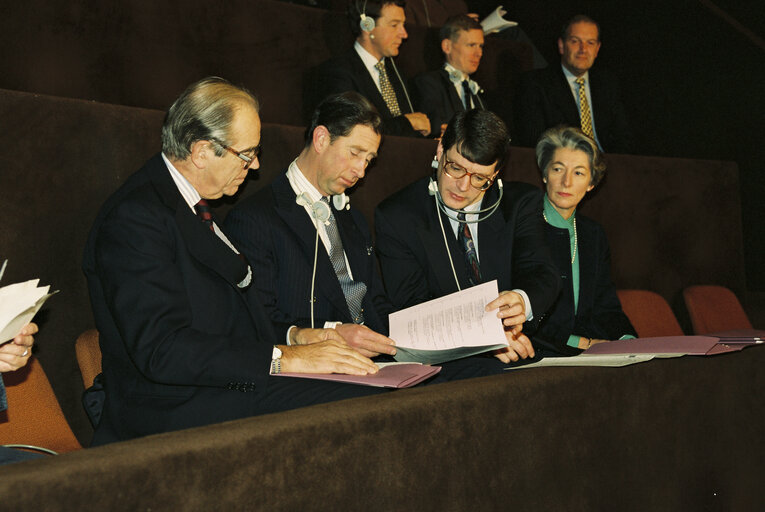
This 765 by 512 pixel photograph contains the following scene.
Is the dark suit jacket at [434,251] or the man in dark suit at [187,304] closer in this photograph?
the man in dark suit at [187,304]

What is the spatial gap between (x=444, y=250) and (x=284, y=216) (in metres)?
0.57

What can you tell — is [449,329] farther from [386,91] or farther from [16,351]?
[386,91]

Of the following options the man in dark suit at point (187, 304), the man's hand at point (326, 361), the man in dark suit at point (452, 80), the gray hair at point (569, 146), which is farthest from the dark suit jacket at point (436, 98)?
the man's hand at point (326, 361)

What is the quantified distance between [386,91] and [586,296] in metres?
1.43

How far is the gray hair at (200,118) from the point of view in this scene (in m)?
1.80

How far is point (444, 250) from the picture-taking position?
2424 millimetres

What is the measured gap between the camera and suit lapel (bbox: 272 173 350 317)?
217 cm

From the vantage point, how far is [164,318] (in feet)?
4.94

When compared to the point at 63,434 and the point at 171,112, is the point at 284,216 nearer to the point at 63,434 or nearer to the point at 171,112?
the point at 171,112

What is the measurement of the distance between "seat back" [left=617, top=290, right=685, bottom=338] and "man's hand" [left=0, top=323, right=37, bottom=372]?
8.41 feet

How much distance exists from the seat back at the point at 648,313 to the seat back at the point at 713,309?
0.16 meters

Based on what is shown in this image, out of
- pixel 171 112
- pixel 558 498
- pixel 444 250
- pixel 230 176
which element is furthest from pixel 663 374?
pixel 171 112

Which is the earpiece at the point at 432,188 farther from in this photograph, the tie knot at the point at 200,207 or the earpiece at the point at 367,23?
the earpiece at the point at 367,23

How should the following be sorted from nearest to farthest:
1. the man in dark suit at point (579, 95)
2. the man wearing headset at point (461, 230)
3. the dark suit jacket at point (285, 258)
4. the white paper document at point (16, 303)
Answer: the white paper document at point (16, 303) < the dark suit jacket at point (285, 258) < the man wearing headset at point (461, 230) < the man in dark suit at point (579, 95)
